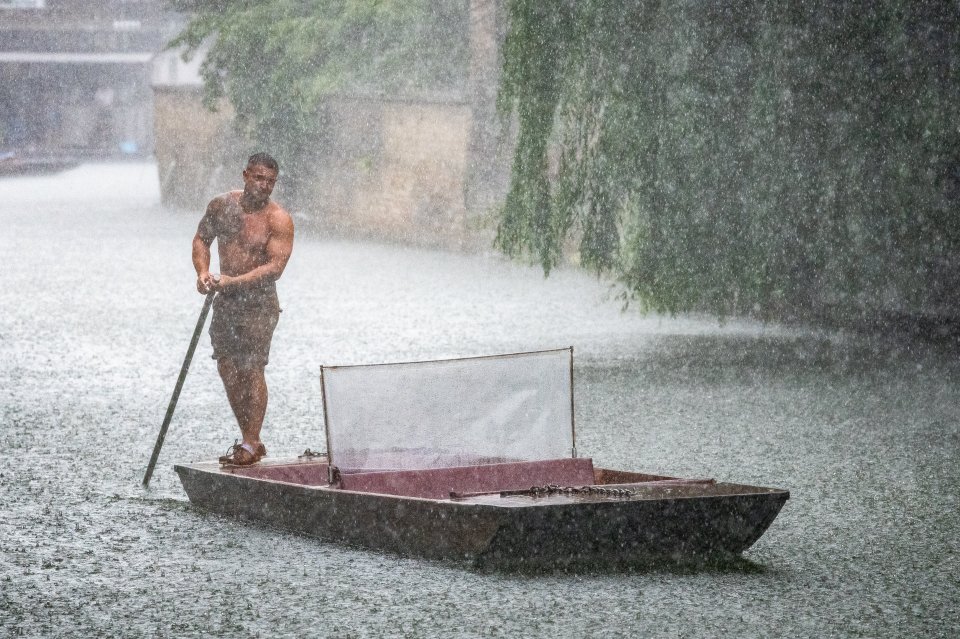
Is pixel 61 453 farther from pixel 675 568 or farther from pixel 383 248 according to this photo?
pixel 383 248

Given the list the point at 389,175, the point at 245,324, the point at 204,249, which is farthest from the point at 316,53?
the point at 245,324

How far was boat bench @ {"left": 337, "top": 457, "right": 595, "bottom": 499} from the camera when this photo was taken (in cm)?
674

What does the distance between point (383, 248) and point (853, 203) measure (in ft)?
54.2

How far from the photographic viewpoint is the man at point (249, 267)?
24.9 feet

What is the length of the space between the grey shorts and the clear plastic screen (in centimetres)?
100

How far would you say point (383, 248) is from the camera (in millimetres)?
28047

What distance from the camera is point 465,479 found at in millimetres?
6820

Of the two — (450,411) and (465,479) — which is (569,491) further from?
(450,411)

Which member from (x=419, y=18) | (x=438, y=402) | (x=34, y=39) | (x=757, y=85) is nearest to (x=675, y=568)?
(x=438, y=402)

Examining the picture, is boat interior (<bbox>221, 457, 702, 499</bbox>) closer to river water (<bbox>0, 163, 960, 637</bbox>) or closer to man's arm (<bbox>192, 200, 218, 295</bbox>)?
river water (<bbox>0, 163, 960, 637</bbox>)

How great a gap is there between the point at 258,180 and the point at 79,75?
52816 millimetres

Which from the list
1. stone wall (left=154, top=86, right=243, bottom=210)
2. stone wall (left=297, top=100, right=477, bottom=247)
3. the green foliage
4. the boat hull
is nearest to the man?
the boat hull

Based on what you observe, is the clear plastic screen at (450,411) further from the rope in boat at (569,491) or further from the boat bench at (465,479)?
the rope in boat at (569,491)

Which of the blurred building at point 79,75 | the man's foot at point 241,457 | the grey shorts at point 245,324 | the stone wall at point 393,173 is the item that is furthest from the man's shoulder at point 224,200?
the blurred building at point 79,75
